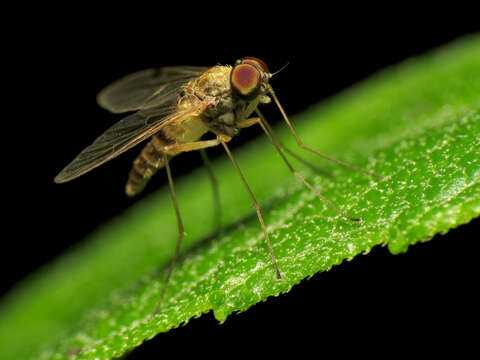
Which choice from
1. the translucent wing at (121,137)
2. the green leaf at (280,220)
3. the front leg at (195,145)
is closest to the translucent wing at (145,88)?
the translucent wing at (121,137)

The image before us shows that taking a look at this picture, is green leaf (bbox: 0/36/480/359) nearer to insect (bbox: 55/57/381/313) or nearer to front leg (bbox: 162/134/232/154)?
insect (bbox: 55/57/381/313)

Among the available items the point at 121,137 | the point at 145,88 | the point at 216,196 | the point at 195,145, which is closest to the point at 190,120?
the point at 195,145

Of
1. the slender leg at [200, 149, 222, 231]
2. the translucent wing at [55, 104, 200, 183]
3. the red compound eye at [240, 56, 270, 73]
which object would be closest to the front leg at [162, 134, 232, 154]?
the translucent wing at [55, 104, 200, 183]

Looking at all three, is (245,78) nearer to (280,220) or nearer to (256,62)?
(256,62)

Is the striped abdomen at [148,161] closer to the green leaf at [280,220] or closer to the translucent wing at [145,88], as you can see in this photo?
the translucent wing at [145,88]

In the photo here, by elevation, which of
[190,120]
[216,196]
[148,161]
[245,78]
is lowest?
[216,196]
